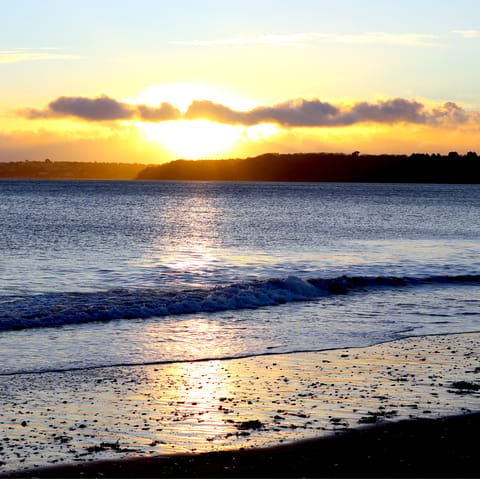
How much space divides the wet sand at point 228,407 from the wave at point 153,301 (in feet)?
25.1

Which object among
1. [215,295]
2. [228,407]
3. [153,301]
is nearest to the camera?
[228,407]

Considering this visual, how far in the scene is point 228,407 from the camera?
13414 millimetres

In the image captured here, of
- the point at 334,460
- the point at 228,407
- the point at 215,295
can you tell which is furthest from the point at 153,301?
the point at 334,460

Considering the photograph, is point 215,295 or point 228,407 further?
point 215,295

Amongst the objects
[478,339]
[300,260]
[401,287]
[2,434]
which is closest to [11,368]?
[2,434]

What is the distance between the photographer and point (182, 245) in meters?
58.6

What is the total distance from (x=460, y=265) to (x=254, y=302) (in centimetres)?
2058

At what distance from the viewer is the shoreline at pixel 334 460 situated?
10.1m

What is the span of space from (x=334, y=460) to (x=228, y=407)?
317cm

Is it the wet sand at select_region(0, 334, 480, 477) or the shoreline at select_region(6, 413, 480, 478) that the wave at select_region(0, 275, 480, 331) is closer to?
the wet sand at select_region(0, 334, 480, 477)

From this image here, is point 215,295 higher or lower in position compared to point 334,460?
lower

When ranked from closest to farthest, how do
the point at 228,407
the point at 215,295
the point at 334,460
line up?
the point at 334,460 < the point at 228,407 < the point at 215,295

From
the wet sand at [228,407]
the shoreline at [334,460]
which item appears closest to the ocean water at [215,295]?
the wet sand at [228,407]

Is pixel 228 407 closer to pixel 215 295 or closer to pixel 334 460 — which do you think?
pixel 334 460
